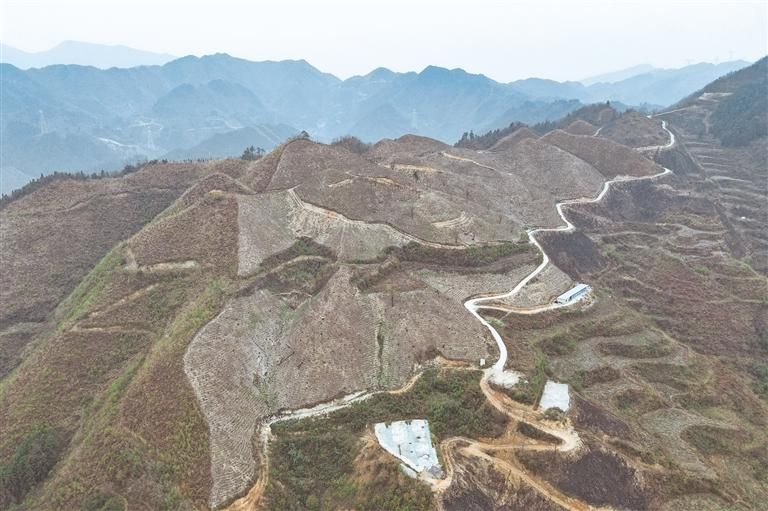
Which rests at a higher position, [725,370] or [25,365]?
[25,365]

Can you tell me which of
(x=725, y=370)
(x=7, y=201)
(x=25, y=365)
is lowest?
(x=725, y=370)

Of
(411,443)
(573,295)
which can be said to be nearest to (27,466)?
(411,443)

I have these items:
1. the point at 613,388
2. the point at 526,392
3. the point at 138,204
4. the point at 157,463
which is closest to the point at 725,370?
the point at 613,388

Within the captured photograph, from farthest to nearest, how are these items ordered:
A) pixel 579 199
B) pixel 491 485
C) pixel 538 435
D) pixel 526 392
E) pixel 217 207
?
pixel 579 199 < pixel 217 207 < pixel 526 392 < pixel 538 435 < pixel 491 485

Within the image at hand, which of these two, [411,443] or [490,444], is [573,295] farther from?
[411,443]

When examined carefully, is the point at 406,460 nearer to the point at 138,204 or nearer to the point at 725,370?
the point at 725,370

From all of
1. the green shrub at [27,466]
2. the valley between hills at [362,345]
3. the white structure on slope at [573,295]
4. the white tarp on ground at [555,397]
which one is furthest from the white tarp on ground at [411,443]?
the white structure on slope at [573,295]
